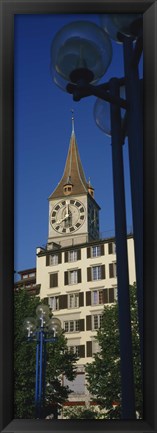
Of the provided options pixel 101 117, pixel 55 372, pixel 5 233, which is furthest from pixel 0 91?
pixel 55 372

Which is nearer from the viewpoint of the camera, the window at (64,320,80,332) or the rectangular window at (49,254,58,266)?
the window at (64,320,80,332)

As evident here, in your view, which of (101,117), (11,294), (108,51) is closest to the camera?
(11,294)

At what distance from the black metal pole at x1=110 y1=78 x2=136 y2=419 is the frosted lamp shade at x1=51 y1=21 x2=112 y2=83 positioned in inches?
4.6

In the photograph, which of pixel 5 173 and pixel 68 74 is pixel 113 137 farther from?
pixel 5 173

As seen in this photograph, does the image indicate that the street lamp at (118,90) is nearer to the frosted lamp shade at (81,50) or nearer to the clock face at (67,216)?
the frosted lamp shade at (81,50)

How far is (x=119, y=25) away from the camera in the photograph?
1.46m

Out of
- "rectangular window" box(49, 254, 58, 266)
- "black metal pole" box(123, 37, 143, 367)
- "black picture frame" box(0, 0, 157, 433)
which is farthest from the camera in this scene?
"rectangular window" box(49, 254, 58, 266)

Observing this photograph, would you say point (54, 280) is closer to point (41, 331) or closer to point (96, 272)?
point (96, 272)

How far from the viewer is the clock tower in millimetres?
26359

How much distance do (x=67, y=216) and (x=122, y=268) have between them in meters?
25.3

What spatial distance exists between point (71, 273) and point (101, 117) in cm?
1640

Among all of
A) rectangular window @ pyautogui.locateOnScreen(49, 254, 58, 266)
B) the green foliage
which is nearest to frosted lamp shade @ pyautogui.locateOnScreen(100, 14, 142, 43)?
the green foliage

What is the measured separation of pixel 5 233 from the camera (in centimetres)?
100

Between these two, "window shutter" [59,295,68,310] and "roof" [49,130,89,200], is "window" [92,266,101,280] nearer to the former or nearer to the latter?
"window shutter" [59,295,68,310]
